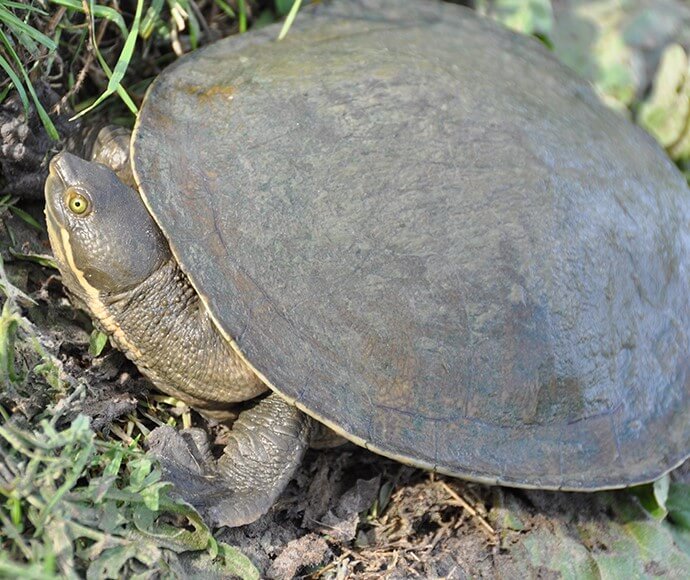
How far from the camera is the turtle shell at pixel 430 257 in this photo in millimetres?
2295

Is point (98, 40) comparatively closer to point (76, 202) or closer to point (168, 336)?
point (76, 202)

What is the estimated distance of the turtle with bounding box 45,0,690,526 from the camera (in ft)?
7.55

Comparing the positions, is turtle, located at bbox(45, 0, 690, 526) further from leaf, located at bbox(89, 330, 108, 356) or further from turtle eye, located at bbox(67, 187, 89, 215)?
leaf, located at bbox(89, 330, 108, 356)

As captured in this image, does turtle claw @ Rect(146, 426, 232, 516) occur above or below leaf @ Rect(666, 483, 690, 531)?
above

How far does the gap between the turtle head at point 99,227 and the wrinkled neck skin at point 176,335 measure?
60 millimetres

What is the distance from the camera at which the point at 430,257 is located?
2361 millimetres

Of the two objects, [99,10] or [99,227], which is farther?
[99,10]

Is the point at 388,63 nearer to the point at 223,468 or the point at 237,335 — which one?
the point at 237,335

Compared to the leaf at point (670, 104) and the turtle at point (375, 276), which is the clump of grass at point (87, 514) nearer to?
the turtle at point (375, 276)

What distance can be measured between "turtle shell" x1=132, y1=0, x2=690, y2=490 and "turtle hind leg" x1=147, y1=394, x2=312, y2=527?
10.4 inches

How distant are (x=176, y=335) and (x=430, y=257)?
872 mm

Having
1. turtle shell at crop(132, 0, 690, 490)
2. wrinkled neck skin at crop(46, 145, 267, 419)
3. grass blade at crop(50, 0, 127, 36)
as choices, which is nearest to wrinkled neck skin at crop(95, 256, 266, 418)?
wrinkled neck skin at crop(46, 145, 267, 419)

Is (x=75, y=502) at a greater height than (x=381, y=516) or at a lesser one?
greater

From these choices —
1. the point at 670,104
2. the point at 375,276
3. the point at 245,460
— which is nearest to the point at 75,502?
the point at 245,460
